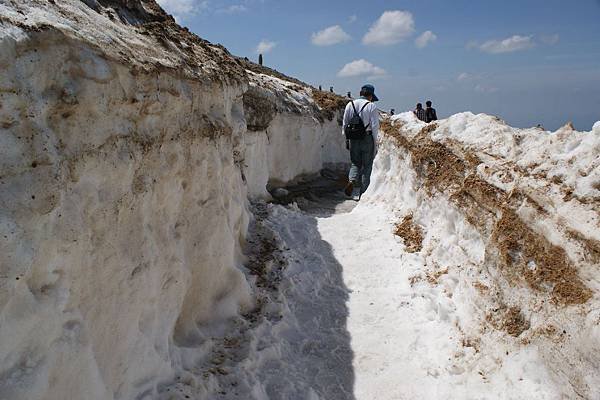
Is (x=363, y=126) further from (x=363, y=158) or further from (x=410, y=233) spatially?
(x=410, y=233)

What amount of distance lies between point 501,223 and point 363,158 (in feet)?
18.4

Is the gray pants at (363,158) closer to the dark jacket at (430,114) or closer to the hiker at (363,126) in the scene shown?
the hiker at (363,126)

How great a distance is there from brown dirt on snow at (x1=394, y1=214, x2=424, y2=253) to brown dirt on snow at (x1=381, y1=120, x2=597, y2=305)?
753 millimetres

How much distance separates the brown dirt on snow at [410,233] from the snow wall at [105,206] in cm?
307

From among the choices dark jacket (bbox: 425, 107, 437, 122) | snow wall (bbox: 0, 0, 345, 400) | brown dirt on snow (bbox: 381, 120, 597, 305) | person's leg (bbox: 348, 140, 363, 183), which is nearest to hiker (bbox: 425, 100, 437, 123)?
dark jacket (bbox: 425, 107, 437, 122)

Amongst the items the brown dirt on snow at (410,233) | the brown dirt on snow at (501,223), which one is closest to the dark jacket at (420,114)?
the brown dirt on snow at (501,223)

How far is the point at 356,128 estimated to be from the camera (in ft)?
35.1

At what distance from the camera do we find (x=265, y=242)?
8.49 m

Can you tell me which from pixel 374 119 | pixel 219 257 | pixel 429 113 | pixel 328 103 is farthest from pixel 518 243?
pixel 328 103

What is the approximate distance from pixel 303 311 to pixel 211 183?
2.24 meters

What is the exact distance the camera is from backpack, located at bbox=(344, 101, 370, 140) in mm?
10621

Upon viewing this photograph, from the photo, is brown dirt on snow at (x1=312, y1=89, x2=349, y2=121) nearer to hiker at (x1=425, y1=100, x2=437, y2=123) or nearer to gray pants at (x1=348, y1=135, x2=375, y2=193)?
hiker at (x1=425, y1=100, x2=437, y2=123)

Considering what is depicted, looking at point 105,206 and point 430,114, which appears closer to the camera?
point 105,206

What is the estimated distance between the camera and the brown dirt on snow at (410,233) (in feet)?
26.8
